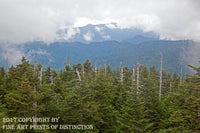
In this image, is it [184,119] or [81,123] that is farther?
[81,123]

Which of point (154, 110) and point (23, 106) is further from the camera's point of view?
point (154, 110)

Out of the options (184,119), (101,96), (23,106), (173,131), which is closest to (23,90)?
(23,106)

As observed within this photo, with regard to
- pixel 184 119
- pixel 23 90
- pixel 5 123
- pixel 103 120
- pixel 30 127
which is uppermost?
pixel 23 90

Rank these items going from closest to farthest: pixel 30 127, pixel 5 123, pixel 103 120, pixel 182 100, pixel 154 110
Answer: pixel 5 123, pixel 30 127, pixel 182 100, pixel 103 120, pixel 154 110

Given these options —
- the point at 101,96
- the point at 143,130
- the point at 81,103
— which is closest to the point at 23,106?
the point at 81,103

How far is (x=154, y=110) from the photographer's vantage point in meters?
17.9

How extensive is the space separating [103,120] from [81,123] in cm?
267

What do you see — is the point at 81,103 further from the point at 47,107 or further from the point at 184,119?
the point at 184,119

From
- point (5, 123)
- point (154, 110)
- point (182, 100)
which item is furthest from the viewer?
point (154, 110)

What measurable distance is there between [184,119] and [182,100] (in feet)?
10.3

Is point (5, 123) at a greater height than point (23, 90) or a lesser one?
lesser

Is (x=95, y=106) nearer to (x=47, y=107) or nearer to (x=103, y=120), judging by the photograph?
(x=103, y=120)

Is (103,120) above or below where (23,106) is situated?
below

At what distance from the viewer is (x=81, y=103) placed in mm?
15227
